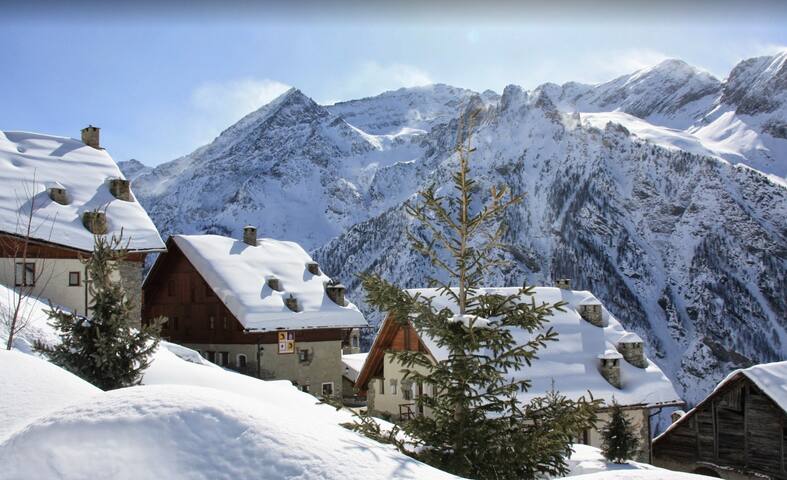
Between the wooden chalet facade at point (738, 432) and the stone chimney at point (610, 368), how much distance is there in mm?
3664

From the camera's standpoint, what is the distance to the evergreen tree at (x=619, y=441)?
72.3ft

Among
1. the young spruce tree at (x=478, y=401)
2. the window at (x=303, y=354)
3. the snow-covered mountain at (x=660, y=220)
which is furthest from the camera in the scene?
the snow-covered mountain at (x=660, y=220)

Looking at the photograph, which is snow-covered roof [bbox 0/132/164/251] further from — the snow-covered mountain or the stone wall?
the snow-covered mountain

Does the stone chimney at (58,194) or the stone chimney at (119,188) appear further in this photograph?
the stone chimney at (119,188)

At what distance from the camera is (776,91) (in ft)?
436

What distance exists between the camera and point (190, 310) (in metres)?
35.4

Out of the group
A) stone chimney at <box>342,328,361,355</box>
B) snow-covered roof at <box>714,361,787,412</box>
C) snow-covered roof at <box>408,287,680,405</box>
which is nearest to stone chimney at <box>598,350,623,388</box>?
snow-covered roof at <box>408,287,680,405</box>

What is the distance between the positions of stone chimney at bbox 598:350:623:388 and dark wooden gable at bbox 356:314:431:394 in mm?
8073

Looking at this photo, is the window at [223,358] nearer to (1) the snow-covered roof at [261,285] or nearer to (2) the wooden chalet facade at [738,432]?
(1) the snow-covered roof at [261,285]

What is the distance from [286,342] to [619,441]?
1715cm

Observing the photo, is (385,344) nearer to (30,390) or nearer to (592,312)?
(592,312)

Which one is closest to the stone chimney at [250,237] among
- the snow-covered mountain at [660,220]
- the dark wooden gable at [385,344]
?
the dark wooden gable at [385,344]

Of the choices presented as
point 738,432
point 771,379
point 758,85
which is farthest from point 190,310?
point 758,85

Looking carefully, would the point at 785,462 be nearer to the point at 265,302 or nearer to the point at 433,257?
the point at 433,257
